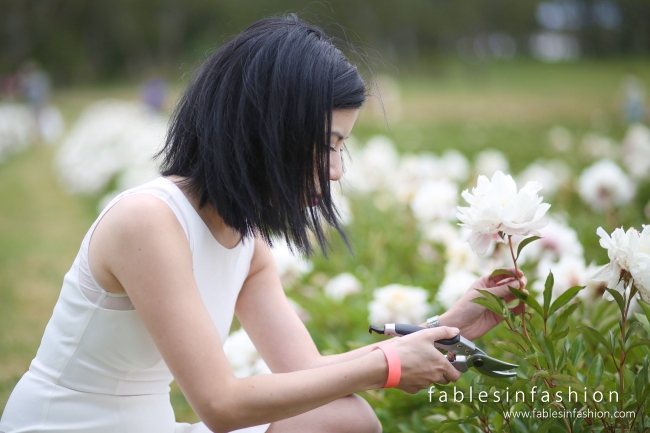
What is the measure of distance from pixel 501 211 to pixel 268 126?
0.51 m

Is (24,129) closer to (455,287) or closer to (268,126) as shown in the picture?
(455,287)

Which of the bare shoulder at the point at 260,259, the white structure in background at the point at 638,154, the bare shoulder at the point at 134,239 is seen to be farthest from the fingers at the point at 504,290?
the white structure in background at the point at 638,154

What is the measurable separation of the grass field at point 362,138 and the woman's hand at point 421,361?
0.66m

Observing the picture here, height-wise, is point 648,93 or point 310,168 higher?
point 310,168

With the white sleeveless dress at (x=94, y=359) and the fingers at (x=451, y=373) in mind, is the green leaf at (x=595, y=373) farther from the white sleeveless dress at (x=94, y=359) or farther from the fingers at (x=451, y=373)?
the white sleeveless dress at (x=94, y=359)

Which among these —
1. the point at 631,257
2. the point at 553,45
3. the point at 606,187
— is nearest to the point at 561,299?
the point at 631,257

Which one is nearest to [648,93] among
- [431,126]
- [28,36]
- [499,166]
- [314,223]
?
[431,126]

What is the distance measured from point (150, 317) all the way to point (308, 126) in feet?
1.67

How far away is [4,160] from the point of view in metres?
11.9

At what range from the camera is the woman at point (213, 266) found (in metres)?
1.31

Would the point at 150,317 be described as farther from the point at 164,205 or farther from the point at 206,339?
the point at 164,205

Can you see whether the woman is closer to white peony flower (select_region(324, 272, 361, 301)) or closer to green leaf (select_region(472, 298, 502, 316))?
green leaf (select_region(472, 298, 502, 316))

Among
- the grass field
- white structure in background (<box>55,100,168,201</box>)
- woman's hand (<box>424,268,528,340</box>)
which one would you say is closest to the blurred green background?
the grass field

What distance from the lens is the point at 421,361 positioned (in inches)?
52.7
